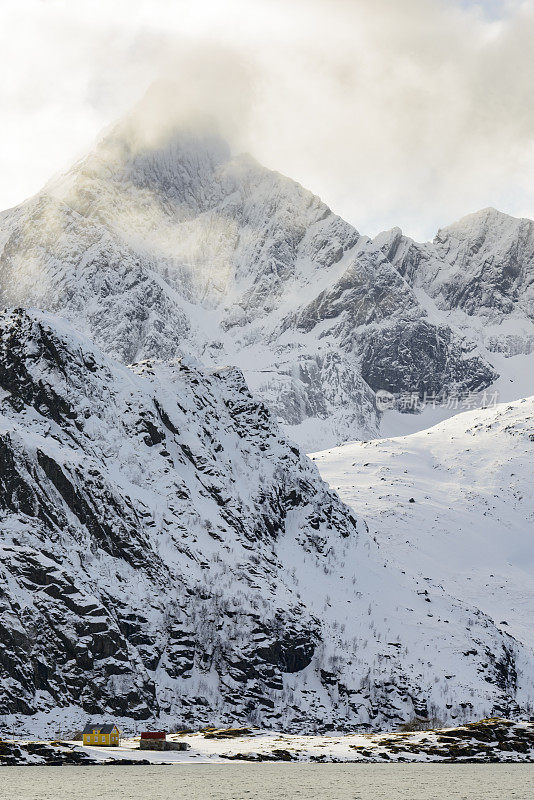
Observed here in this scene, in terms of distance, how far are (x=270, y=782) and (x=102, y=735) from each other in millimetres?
33486

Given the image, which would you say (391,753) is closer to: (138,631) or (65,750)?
(65,750)

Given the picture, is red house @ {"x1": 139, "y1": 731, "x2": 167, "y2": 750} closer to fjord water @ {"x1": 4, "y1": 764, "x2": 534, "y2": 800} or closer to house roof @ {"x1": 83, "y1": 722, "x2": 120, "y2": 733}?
house roof @ {"x1": 83, "y1": 722, "x2": 120, "y2": 733}

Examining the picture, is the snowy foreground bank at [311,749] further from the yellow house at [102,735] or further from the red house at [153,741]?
the yellow house at [102,735]

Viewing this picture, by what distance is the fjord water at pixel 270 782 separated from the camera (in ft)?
376

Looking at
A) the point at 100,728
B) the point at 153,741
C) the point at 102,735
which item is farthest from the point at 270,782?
the point at 100,728

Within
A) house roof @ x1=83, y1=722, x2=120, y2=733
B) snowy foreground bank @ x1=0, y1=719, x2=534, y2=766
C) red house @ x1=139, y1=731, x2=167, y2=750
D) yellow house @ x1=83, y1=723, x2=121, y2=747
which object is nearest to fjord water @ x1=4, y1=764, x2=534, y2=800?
snowy foreground bank @ x1=0, y1=719, x2=534, y2=766

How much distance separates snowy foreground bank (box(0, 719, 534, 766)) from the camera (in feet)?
466

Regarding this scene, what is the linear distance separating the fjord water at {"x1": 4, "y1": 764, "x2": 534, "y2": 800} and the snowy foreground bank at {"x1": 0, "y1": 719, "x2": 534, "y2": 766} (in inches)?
58.6

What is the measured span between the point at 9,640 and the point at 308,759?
48.0 m

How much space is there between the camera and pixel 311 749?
157000 mm

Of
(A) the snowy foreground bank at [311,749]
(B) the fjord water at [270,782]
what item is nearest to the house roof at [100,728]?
(A) the snowy foreground bank at [311,749]

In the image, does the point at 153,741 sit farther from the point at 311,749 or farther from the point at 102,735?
the point at 311,749

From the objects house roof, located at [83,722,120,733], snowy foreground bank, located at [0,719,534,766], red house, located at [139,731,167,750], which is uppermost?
house roof, located at [83,722,120,733]

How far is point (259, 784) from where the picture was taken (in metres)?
125
